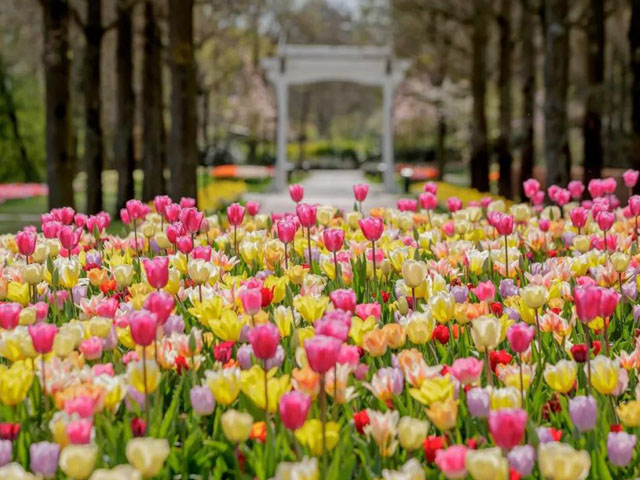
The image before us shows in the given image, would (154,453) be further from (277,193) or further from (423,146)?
(423,146)

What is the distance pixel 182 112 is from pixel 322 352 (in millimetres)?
12336

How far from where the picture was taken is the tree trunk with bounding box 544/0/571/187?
14.9 m

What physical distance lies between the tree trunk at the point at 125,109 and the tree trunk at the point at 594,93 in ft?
28.2

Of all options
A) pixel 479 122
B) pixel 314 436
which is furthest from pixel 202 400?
pixel 479 122

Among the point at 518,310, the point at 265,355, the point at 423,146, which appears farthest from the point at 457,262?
Result: the point at 423,146

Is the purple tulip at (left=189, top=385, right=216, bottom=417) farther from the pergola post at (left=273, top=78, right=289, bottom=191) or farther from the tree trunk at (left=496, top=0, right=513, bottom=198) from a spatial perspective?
the pergola post at (left=273, top=78, right=289, bottom=191)

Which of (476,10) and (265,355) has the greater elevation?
(476,10)

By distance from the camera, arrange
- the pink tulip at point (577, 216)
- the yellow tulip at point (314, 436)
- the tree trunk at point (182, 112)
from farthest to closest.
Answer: the tree trunk at point (182, 112), the pink tulip at point (577, 216), the yellow tulip at point (314, 436)

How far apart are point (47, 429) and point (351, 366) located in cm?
83

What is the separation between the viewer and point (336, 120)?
98.2 meters

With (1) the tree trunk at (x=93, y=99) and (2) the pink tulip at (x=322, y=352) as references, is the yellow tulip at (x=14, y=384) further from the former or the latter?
(1) the tree trunk at (x=93, y=99)

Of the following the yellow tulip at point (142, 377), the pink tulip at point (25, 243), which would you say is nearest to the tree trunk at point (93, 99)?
the pink tulip at point (25, 243)

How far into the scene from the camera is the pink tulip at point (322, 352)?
86.2 inches

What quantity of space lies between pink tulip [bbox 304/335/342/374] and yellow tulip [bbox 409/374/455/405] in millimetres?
305
